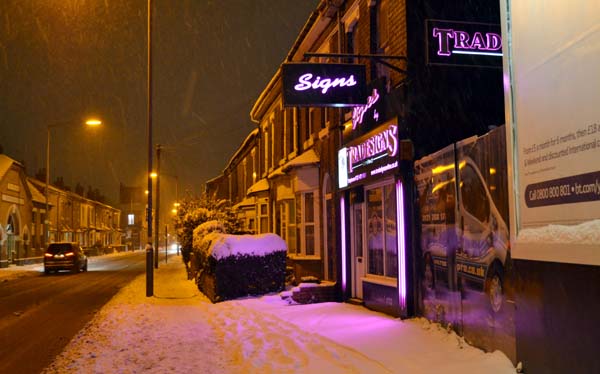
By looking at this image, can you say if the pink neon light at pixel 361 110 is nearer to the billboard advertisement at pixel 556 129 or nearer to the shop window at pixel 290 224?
the billboard advertisement at pixel 556 129

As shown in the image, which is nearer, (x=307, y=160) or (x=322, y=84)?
(x=322, y=84)

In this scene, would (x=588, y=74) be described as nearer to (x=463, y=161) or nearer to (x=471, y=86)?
(x=463, y=161)

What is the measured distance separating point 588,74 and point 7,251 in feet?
153

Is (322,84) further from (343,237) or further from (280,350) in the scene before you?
(280,350)

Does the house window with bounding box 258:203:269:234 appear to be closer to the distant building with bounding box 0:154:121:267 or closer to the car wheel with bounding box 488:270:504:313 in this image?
the distant building with bounding box 0:154:121:267

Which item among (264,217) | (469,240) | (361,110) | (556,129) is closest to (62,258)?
(264,217)

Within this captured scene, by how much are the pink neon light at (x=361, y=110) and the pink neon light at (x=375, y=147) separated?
58 cm

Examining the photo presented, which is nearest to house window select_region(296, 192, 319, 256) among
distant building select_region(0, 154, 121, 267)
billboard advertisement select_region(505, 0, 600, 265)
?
billboard advertisement select_region(505, 0, 600, 265)

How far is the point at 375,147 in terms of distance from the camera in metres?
11.3

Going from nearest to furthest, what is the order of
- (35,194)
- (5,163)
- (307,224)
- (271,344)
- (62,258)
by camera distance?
1. (271,344)
2. (307,224)
3. (62,258)
4. (5,163)
5. (35,194)

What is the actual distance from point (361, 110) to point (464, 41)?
9.80ft

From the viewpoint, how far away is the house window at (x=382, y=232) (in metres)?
11.0

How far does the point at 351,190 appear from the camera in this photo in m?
13.5

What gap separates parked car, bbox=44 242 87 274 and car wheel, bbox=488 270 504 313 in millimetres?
30252
